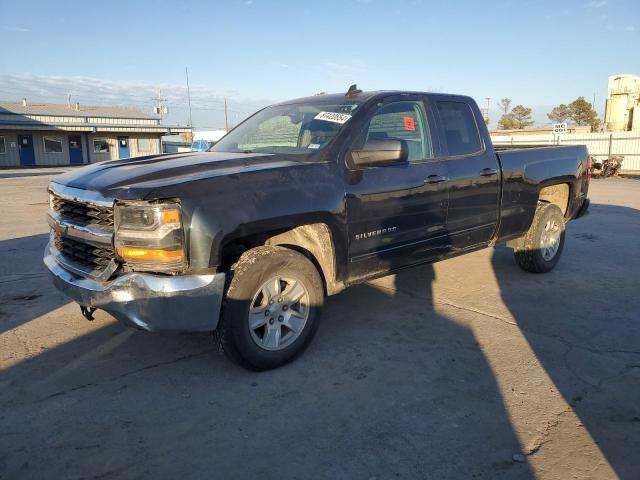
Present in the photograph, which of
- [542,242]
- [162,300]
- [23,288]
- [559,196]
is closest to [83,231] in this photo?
[162,300]

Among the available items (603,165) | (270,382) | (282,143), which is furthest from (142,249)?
(603,165)

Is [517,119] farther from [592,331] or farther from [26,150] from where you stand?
[592,331]

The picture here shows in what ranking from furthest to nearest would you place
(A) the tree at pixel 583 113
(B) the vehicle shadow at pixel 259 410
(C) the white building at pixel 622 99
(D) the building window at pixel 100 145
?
(A) the tree at pixel 583 113, (D) the building window at pixel 100 145, (C) the white building at pixel 622 99, (B) the vehicle shadow at pixel 259 410

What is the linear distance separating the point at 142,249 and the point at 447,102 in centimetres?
322

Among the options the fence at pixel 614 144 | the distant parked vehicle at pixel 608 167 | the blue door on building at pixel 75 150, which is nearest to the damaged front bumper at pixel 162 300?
the distant parked vehicle at pixel 608 167

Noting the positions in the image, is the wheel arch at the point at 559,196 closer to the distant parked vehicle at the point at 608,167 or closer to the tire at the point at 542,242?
the tire at the point at 542,242

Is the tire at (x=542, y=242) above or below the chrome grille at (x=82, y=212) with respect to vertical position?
below

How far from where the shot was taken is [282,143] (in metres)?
4.25

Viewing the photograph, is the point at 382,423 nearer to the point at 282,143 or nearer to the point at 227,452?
the point at 227,452

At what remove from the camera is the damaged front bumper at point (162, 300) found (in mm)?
3002

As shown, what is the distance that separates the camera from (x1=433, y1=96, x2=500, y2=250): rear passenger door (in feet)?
15.1

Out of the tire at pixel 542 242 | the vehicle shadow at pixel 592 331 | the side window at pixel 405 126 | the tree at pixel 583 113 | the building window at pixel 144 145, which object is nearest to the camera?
the vehicle shadow at pixel 592 331

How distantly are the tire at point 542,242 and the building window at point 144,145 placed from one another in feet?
132

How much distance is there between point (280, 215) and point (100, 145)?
41.2m
